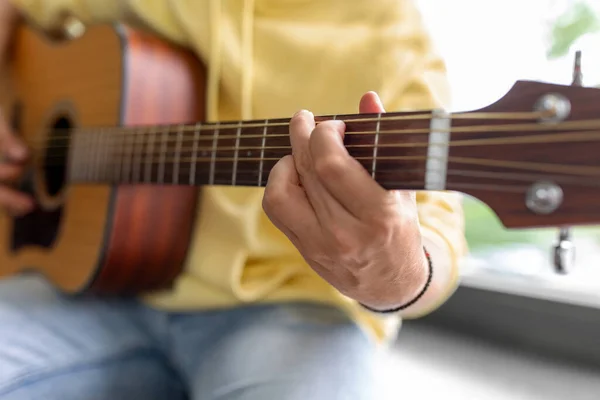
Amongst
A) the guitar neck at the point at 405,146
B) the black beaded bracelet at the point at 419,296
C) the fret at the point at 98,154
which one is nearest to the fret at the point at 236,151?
the guitar neck at the point at 405,146

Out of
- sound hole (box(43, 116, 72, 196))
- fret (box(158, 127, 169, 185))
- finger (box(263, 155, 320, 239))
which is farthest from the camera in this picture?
sound hole (box(43, 116, 72, 196))

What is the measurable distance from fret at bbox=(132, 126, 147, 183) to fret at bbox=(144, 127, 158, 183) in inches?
0.6

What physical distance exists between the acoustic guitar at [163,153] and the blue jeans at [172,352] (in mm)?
52

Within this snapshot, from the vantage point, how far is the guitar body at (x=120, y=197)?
0.79m

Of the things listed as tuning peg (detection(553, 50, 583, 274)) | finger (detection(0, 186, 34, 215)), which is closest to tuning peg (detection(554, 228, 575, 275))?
tuning peg (detection(553, 50, 583, 274))

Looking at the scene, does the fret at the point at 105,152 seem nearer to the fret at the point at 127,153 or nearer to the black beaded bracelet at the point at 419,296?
the fret at the point at 127,153

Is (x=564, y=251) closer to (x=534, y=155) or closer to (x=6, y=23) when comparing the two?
(x=534, y=155)

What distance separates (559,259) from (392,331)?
1.19 feet

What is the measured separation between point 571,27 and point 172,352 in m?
0.88

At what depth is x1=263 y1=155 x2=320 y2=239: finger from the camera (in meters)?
0.49

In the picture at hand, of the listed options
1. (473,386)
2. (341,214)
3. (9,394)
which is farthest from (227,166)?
(473,386)

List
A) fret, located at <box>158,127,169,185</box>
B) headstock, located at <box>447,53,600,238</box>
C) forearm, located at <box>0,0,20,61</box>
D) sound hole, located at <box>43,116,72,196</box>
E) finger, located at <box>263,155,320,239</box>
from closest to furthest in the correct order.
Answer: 1. headstock, located at <box>447,53,600,238</box>
2. finger, located at <box>263,155,320,239</box>
3. fret, located at <box>158,127,169,185</box>
4. sound hole, located at <box>43,116,72,196</box>
5. forearm, located at <box>0,0,20,61</box>

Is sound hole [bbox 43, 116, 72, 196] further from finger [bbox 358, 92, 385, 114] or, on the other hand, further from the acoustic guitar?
finger [bbox 358, 92, 385, 114]

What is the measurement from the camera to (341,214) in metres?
0.47
